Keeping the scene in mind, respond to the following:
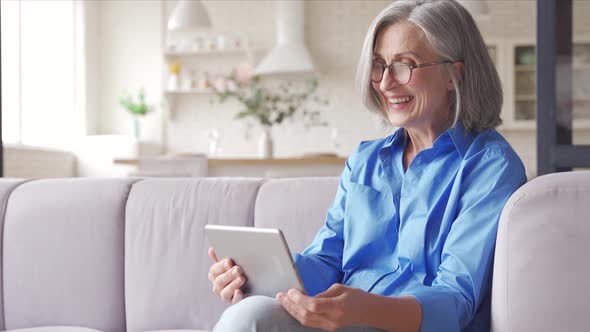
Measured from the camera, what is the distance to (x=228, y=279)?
1.46m

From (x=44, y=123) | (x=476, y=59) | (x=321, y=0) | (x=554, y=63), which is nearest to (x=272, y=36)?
(x=321, y=0)

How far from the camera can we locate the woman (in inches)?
54.8

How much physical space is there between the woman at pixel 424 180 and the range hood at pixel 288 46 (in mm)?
6435

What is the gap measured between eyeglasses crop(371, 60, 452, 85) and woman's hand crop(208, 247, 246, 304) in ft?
1.54

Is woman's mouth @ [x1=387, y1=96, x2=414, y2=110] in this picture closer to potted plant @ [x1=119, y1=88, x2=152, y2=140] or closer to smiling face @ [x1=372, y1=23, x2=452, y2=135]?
smiling face @ [x1=372, y1=23, x2=452, y2=135]

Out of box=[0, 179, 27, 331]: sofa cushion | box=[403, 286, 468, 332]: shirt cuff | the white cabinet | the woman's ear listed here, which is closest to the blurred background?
the white cabinet

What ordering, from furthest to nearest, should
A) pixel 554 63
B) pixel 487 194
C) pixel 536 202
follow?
1. pixel 554 63
2. pixel 487 194
3. pixel 536 202

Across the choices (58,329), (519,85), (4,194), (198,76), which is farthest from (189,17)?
(58,329)

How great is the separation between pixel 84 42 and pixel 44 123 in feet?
3.22

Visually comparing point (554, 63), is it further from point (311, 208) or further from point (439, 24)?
point (439, 24)

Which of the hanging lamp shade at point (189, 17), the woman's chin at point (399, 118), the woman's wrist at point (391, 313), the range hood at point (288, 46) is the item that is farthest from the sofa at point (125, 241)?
the range hood at point (288, 46)

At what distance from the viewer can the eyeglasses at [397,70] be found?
5.07 ft

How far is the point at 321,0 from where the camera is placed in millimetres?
8406

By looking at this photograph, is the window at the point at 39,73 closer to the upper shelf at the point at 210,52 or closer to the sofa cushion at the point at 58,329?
the upper shelf at the point at 210,52
